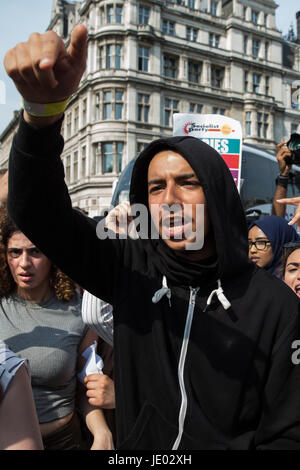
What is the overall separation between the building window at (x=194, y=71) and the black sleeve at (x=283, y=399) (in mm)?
31455

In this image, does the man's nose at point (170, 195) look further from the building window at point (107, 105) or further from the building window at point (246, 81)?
the building window at point (246, 81)

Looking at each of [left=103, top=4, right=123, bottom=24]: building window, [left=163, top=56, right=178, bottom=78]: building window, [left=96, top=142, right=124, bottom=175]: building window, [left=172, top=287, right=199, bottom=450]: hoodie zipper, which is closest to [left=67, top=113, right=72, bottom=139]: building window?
[left=96, top=142, right=124, bottom=175]: building window

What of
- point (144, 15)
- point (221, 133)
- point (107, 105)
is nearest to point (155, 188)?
point (221, 133)

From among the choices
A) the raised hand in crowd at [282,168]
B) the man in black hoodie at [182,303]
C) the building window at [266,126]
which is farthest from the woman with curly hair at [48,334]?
the building window at [266,126]

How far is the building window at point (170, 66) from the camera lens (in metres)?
29.3

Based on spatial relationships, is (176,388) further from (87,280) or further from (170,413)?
(87,280)

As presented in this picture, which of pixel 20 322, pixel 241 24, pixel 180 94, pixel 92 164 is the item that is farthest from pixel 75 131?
pixel 20 322

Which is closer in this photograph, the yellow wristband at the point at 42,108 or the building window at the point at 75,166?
the yellow wristband at the point at 42,108

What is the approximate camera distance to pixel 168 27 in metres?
29.3

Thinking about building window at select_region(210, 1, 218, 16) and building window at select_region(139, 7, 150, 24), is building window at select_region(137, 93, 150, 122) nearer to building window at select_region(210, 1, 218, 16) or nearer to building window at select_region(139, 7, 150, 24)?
building window at select_region(139, 7, 150, 24)

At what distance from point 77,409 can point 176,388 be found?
1.02m

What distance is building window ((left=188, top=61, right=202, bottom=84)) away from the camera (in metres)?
30.4

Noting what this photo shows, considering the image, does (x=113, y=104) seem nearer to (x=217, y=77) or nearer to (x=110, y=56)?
(x=110, y=56)

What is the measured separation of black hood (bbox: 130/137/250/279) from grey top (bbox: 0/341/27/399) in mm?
700
